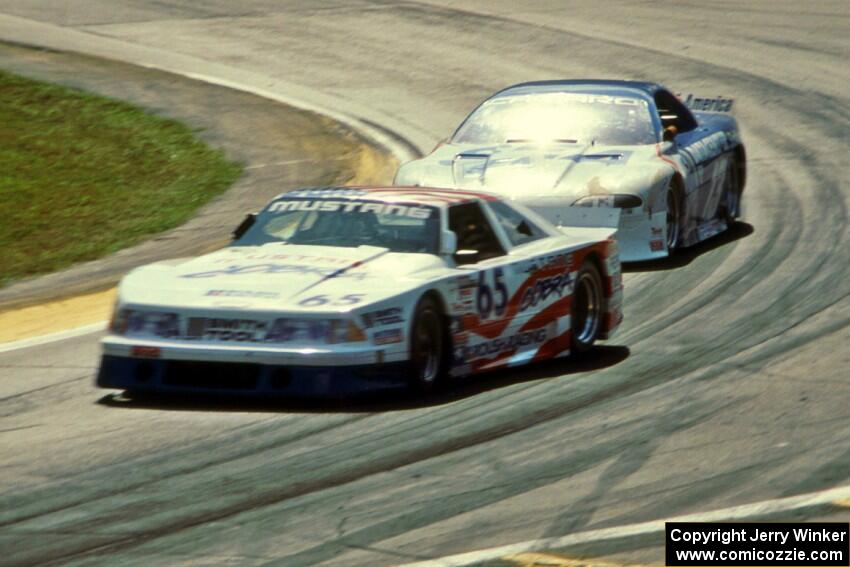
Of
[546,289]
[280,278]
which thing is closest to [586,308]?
[546,289]

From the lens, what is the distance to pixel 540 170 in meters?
14.5

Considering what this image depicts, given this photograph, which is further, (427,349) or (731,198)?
(731,198)

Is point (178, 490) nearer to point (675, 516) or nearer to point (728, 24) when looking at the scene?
point (675, 516)

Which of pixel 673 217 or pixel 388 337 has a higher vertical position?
pixel 388 337

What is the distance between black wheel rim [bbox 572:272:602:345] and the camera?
11.3m

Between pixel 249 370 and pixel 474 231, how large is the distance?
2083 mm

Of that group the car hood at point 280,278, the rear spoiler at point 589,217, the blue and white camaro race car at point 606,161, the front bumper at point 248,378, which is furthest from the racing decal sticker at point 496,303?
the blue and white camaro race car at point 606,161

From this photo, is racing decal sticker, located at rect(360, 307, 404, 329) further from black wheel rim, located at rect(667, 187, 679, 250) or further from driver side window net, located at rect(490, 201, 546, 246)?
black wheel rim, located at rect(667, 187, 679, 250)

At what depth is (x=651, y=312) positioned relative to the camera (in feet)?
41.3

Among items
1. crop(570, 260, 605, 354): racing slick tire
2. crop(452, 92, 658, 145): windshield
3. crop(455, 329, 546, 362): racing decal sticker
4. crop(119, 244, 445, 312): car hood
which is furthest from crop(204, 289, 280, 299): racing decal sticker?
crop(452, 92, 658, 145): windshield

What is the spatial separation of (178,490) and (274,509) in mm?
580

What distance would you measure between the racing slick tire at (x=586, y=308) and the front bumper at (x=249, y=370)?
6.68ft

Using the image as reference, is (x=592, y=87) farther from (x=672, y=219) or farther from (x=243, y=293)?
(x=243, y=293)

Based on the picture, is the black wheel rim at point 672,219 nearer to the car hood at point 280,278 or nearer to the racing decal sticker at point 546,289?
the racing decal sticker at point 546,289
